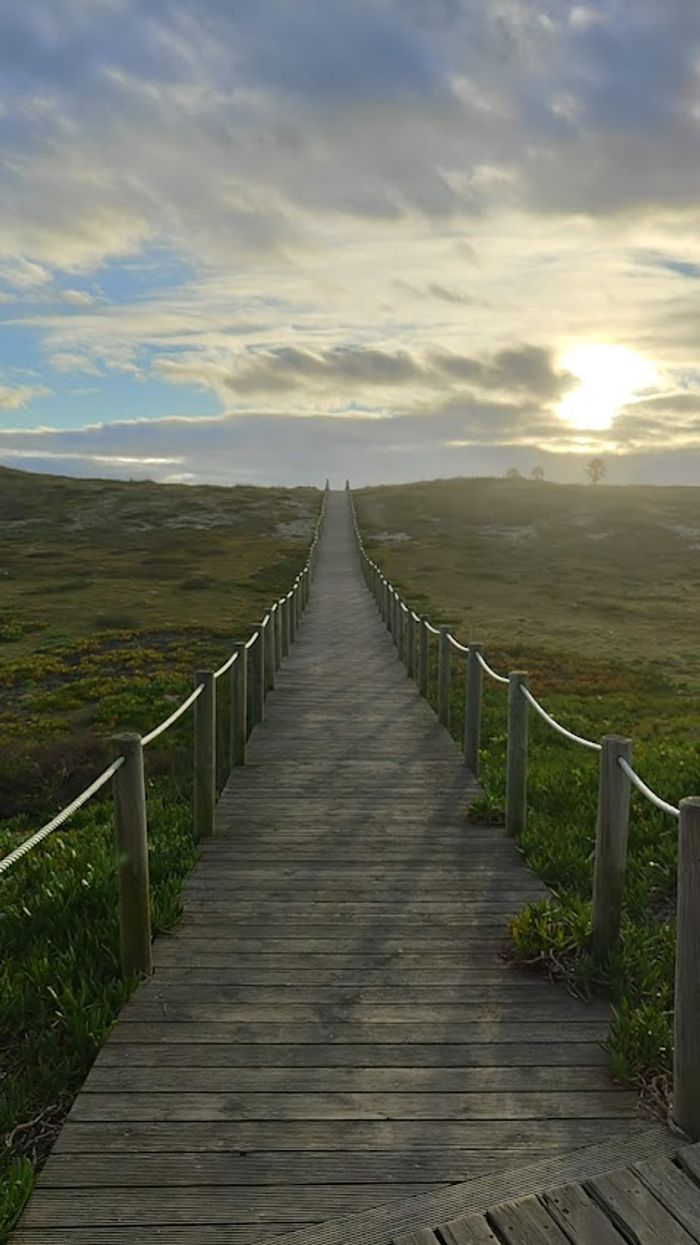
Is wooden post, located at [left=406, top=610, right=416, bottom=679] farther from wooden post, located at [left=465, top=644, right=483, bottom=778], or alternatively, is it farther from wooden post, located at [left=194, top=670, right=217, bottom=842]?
wooden post, located at [left=194, top=670, right=217, bottom=842]

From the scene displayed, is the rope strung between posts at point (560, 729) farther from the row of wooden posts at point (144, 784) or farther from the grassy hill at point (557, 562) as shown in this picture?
the grassy hill at point (557, 562)

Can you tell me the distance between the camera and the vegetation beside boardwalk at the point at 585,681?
5025 mm

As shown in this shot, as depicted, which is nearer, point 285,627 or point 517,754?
point 517,754

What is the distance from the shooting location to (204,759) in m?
7.29

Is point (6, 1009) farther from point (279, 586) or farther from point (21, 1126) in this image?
point (279, 586)

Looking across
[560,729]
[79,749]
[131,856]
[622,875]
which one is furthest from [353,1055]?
[79,749]

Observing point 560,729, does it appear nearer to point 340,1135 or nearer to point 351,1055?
point 351,1055

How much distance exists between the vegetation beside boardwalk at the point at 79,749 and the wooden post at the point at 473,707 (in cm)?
316

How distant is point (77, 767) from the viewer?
11.8 meters

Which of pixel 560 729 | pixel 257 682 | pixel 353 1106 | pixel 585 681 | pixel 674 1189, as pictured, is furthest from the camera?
pixel 585 681

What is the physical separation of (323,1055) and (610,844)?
1964mm

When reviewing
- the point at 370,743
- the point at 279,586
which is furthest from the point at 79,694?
the point at 279,586

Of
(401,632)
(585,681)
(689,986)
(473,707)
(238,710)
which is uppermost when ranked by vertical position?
(689,986)

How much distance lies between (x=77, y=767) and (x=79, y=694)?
4.50 m
